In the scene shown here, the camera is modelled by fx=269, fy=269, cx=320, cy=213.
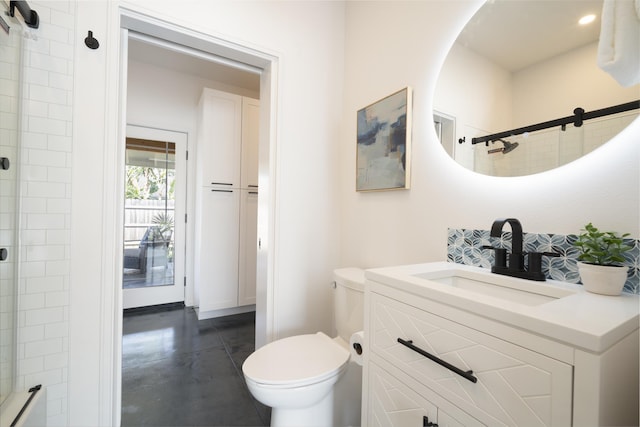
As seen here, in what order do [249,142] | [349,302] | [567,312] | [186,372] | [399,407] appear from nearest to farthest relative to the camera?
[567,312] → [399,407] → [349,302] → [186,372] → [249,142]

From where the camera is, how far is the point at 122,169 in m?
1.33

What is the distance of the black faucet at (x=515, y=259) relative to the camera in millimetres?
869

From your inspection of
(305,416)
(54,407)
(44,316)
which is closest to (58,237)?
(44,316)

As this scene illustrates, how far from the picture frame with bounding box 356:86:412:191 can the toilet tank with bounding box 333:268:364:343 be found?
0.54 meters

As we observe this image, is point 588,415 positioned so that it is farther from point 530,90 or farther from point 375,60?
point 375,60

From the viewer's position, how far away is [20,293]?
1120mm

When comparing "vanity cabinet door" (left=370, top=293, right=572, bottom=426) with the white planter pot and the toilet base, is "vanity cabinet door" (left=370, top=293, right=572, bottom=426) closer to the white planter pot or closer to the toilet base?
the white planter pot

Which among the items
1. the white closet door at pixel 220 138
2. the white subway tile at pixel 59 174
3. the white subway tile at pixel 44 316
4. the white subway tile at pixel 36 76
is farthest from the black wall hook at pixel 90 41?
the white closet door at pixel 220 138

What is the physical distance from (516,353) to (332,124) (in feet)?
5.48

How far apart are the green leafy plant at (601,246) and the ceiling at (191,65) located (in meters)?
2.71

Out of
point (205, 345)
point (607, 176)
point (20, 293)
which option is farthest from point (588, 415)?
point (205, 345)

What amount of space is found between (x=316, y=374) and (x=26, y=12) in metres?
1.89

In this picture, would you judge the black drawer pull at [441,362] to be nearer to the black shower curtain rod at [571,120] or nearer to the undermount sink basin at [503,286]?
the undermount sink basin at [503,286]

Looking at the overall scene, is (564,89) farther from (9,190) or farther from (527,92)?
(9,190)
